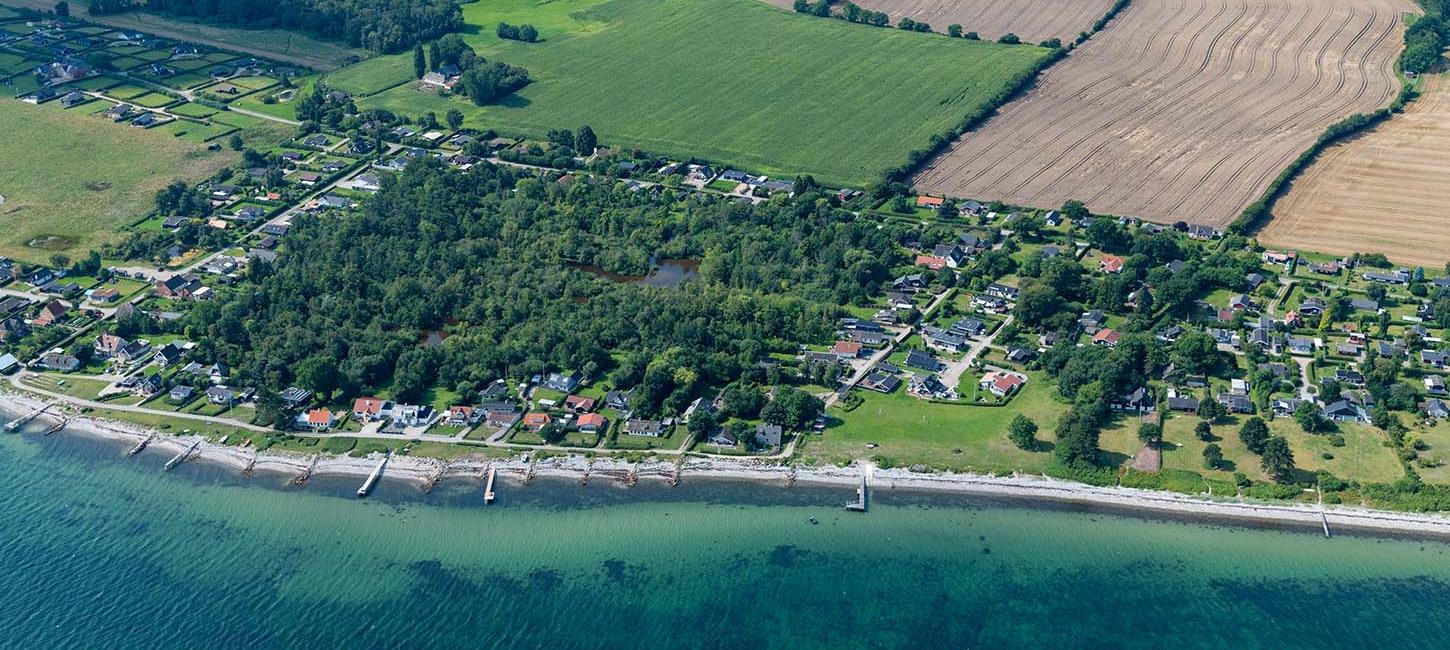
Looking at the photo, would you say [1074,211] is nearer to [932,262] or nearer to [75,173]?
[932,262]

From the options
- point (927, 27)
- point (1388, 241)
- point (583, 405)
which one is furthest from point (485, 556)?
point (927, 27)

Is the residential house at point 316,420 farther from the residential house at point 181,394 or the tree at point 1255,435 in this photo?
the tree at point 1255,435

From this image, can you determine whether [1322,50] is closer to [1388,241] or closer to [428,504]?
[1388,241]

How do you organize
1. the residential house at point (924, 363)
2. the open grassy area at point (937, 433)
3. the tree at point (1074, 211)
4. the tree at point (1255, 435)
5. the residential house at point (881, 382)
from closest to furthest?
the tree at point (1255, 435), the open grassy area at point (937, 433), the residential house at point (881, 382), the residential house at point (924, 363), the tree at point (1074, 211)

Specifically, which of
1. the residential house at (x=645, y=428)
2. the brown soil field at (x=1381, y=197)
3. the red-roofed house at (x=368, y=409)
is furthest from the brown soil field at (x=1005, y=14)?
the red-roofed house at (x=368, y=409)

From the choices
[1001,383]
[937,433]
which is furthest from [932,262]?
[937,433]

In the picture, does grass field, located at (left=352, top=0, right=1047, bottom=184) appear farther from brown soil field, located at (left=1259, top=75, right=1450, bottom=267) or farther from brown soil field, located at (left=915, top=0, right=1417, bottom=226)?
brown soil field, located at (left=1259, top=75, right=1450, bottom=267)

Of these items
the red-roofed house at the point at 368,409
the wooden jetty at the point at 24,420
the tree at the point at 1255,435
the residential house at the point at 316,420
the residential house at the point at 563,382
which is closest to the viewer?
the tree at the point at 1255,435
